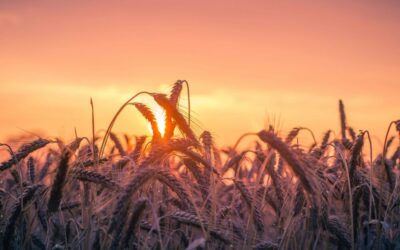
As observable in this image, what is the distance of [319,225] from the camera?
4422 millimetres

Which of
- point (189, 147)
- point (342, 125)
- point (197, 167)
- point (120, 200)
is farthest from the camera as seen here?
point (342, 125)

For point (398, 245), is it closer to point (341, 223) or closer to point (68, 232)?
point (341, 223)

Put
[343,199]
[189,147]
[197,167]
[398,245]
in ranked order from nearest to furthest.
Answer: [189,147]
[197,167]
[398,245]
[343,199]

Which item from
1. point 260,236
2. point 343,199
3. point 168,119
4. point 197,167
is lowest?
point 260,236

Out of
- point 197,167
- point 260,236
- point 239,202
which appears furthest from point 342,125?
point 197,167

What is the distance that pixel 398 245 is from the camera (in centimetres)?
466

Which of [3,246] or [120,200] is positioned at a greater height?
[120,200]

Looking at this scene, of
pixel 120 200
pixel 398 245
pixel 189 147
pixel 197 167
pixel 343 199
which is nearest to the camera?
pixel 120 200

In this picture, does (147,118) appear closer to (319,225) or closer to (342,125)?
(319,225)

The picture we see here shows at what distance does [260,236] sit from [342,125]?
4.37m

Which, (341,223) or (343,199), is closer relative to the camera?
(341,223)

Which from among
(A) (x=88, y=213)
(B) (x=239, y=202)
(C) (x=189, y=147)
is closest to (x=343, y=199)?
(B) (x=239, y=202)

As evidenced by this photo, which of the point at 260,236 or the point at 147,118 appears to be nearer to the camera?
the point at 147,118

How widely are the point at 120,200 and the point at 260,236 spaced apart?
2344 mm
